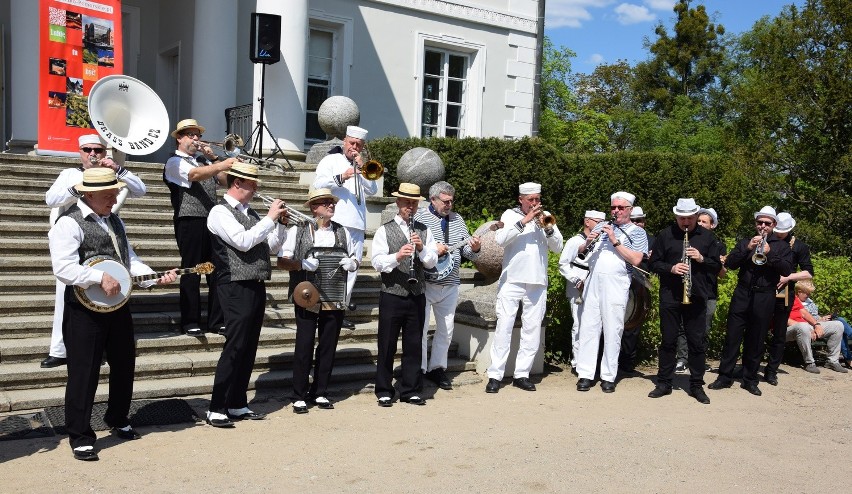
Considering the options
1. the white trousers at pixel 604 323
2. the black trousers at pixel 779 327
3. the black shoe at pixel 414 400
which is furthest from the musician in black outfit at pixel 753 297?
the black shoe at pixel 414 400

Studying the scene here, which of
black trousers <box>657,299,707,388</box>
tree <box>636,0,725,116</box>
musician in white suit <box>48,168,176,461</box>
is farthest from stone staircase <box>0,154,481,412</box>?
tree <box>636,0,725,116</box>

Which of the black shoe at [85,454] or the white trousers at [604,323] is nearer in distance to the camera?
the black shoe at [85,454]

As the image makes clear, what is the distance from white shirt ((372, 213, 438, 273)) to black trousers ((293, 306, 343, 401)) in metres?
0.54

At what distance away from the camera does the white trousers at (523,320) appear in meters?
8.00

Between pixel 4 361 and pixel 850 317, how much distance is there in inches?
387

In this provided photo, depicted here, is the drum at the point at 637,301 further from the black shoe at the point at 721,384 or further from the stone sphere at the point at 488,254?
the stone sphere at the point at 488,254

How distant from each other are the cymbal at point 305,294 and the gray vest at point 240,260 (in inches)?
15.9

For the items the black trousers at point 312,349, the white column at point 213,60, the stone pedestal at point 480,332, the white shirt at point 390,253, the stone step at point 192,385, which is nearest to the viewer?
the stone step at point 192,385

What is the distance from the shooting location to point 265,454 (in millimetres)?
5633

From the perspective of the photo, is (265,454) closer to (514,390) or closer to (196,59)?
(514,390)

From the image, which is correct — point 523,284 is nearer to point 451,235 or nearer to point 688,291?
point 451,235

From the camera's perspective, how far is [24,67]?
11.4 metres

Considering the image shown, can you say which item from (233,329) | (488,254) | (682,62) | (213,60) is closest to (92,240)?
(233,329)

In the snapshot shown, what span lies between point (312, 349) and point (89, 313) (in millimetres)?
1891
